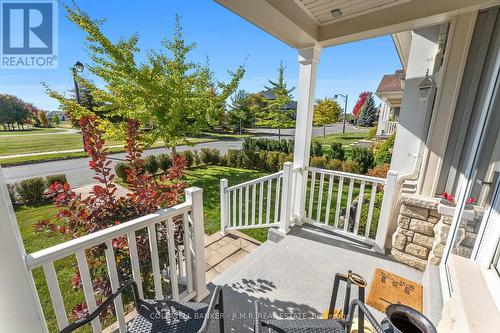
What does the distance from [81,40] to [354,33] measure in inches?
227

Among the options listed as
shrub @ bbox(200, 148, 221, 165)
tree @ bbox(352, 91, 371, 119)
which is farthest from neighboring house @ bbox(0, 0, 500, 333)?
tree @ bbox(352, 91, 371, 119)

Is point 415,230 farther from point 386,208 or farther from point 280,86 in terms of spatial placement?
point 280,86

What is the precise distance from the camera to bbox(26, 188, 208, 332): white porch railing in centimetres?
114

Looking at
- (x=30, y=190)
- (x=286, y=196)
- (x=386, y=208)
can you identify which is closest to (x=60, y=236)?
(x=30, y=190)

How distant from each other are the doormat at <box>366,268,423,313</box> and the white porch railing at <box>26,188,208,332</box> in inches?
64.1

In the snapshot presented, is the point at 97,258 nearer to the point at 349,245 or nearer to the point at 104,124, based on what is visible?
the point at 349,245

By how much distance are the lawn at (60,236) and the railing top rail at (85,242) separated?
2.20 ft

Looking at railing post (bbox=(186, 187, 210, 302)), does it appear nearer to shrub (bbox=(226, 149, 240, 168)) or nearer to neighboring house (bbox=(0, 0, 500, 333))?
neighboring house (bbox=(0, 0, 500, 333))

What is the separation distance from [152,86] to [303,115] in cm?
431

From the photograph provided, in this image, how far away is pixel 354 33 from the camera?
94.6 inches

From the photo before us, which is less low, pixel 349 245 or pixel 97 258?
pixel 97 258

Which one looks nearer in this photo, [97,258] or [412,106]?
[97,258]

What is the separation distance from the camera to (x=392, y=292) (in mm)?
2084

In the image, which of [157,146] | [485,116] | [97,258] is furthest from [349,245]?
[157,146]
